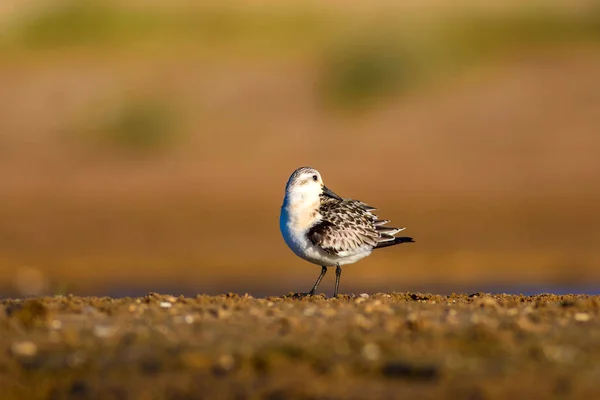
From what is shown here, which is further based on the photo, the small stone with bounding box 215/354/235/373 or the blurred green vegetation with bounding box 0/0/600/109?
the blurred green vegetation with bounding box 0/0/600/109

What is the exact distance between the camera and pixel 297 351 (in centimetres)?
729

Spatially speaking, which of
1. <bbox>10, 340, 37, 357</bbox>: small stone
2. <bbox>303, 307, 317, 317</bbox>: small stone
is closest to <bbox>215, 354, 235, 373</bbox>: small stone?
<bbox>10, 340, 37, 357</bbox>: small stone

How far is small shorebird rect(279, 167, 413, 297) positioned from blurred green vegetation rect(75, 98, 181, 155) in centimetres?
1654

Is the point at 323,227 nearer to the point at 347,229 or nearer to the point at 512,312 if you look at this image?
the point at 347,229

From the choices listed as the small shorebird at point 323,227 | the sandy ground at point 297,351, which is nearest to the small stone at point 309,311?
the sandy ground at point 297,351

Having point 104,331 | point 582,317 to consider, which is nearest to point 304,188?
point 582,317

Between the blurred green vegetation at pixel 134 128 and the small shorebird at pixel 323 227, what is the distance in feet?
54.3

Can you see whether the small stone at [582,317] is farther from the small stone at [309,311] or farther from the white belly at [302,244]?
the white belly at [302,244]

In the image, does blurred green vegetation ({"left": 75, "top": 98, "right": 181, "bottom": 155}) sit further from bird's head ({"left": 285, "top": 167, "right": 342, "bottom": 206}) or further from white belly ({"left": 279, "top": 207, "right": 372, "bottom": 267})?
white belly ({"left": 279, "top": 207, "right": 372, "bottom": 267})

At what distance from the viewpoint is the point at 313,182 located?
12133mm

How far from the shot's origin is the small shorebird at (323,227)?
38.0 feet

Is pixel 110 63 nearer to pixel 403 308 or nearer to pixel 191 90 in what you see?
pixel 191 90

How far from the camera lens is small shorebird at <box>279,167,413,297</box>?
38.0 feet

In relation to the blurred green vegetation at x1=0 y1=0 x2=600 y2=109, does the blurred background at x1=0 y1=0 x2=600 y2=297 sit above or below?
below
